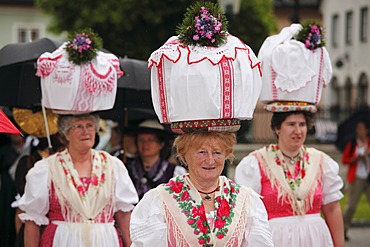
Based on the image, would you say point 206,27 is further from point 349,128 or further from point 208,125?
point 349,128

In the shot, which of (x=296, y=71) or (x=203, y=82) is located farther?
(x=296, y=71)

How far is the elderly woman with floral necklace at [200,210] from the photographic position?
14.5 feet

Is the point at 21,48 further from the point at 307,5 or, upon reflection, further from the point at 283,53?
the point at 307,5

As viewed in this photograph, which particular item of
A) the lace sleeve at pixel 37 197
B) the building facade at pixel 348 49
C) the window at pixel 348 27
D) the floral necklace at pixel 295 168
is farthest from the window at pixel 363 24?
the lace sleeve at pixel 37 197

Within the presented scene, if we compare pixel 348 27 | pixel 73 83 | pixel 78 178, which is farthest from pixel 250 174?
pixel 348 27

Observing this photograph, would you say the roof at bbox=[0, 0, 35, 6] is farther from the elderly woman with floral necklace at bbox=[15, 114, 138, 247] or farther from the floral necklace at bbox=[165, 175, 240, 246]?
the floral necklace at bbox=[165, 175, 240, 246]

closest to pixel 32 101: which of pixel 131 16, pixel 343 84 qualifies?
pixel 131 16

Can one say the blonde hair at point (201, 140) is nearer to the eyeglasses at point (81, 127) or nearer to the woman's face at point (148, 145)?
the eyeglasses at point (81, 127)

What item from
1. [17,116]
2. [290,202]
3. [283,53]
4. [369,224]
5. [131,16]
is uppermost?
[131,16]

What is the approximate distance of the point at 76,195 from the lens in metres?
6.00

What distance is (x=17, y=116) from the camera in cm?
745

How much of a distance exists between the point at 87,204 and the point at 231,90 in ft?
6.71

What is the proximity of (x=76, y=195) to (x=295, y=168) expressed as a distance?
1.71 meters

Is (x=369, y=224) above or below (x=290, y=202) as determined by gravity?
below
